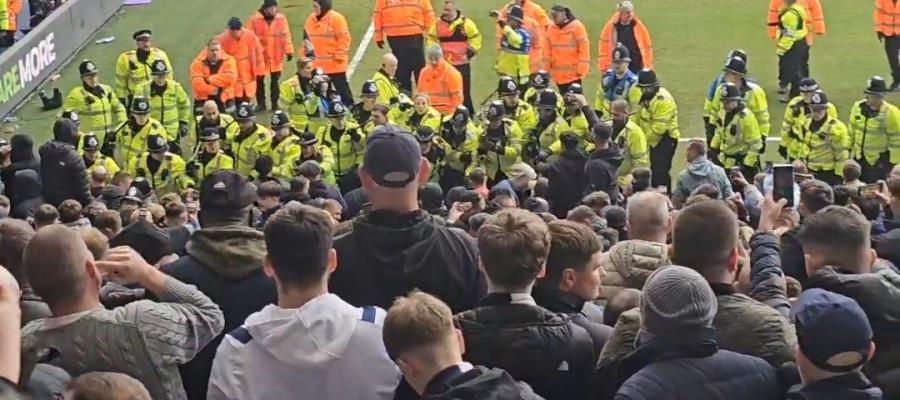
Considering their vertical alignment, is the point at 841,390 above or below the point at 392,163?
below

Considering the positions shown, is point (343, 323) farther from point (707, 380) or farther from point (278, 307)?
point (707, 380)

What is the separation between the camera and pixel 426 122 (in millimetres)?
14930

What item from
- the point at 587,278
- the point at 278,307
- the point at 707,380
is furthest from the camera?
the point at 587,278

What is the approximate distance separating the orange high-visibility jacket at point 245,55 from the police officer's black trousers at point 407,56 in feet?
5.98

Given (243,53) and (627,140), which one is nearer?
(627,140)

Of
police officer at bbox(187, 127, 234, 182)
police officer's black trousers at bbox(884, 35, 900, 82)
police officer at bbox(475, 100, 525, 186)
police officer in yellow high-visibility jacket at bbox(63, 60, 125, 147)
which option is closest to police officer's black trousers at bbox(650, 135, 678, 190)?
police officer at bbox(475, 100, 525, 186)

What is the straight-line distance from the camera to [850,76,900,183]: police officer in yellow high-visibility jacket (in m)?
14.3

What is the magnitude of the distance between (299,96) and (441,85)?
1.71 m

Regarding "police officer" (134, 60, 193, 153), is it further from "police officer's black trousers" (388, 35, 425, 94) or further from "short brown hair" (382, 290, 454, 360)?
"short brown hair" (382, 290, 454, 360)

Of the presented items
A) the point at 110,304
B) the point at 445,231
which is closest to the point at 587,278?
the point at 445,231

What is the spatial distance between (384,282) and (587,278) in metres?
0.77

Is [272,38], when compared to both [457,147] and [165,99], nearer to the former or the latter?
[165,99]

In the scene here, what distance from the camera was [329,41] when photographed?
18.2 m

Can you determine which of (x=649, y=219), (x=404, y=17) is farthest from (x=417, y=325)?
(x=404, y=17)
